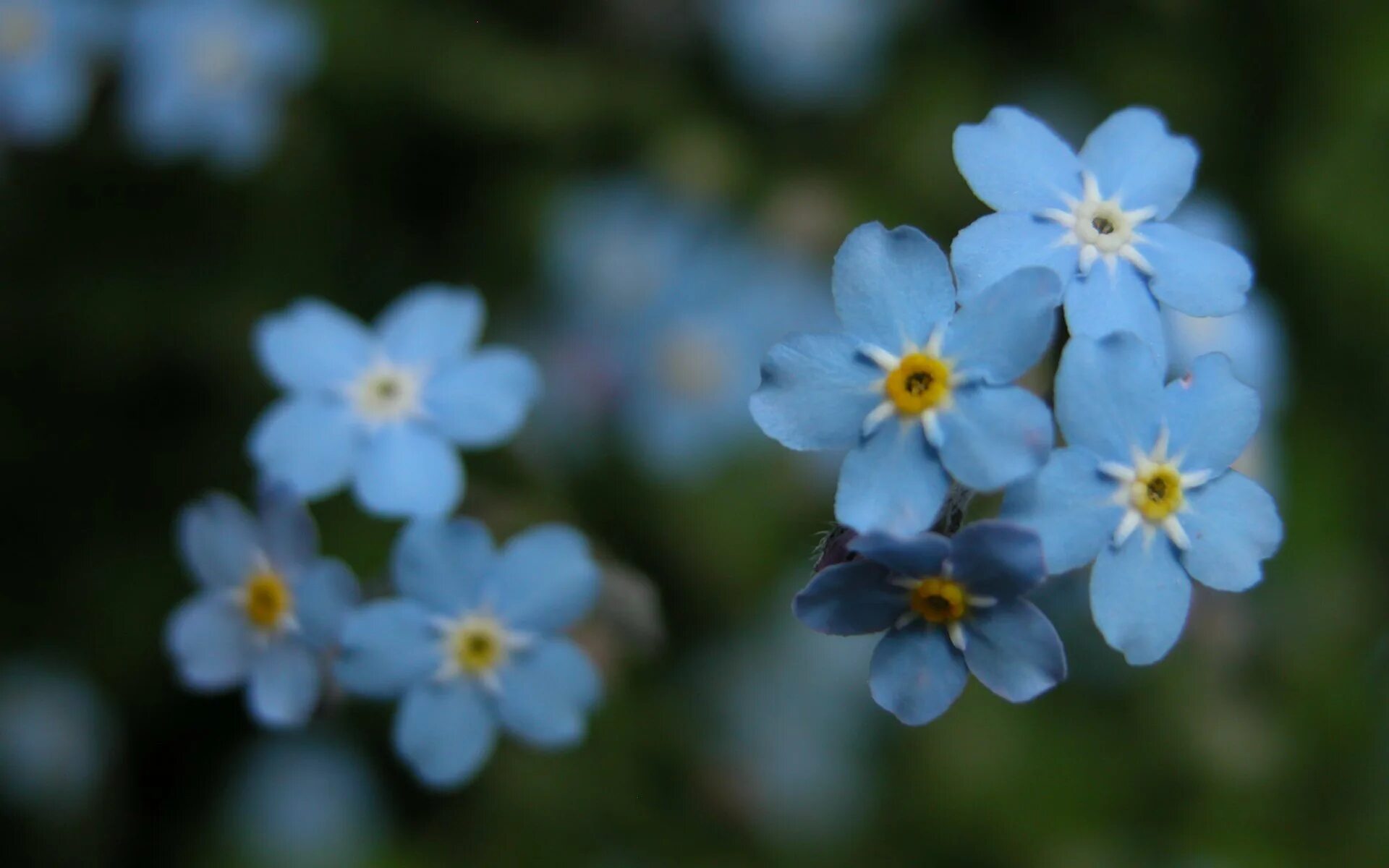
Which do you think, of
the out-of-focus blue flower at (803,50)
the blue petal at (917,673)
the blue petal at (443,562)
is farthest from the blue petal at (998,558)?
A: the out-of-focus blue flower at (803,50)

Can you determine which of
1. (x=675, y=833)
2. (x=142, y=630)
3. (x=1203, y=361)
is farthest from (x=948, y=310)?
(x=142, y=630)

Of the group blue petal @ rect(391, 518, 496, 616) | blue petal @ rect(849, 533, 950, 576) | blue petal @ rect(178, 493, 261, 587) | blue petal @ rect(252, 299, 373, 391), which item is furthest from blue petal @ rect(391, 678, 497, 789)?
blue petal @ rect(849, 533, 950, 576)

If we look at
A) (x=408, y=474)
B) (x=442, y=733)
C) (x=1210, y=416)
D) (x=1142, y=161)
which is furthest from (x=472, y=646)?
(x=1142, y=161)

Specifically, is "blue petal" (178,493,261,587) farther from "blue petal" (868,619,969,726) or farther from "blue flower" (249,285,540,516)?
"blue petal" (868,619,969,726)

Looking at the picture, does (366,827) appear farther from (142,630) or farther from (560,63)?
(560,63)

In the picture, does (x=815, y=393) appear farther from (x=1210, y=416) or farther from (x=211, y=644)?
(x=211, y=644)
